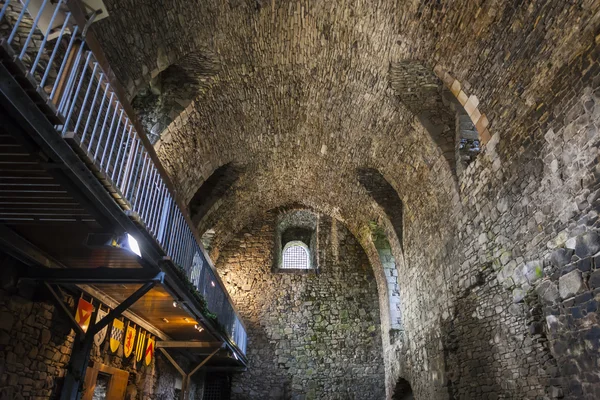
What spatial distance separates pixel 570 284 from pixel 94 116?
5.91 m

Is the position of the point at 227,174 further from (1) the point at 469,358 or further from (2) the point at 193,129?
(1) the point at 469,358

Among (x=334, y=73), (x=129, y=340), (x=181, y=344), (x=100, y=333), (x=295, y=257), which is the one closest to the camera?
(x=100, y=333)

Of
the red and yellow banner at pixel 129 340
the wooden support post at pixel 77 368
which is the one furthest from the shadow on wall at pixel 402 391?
the wooden support post at pixel 77 368

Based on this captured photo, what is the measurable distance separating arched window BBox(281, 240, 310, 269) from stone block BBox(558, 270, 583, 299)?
10929 mm

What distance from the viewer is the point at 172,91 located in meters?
7.77

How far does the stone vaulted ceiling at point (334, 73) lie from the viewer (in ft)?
18.0

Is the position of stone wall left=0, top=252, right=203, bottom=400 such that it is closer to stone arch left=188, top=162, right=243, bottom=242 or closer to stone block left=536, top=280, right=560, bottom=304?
stone arch left=188, top=162, right=243, bottom=242

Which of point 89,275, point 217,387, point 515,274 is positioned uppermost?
point 515,274

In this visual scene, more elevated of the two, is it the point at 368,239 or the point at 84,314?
the point at 368,239

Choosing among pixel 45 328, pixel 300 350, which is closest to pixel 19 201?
pixel 45 328

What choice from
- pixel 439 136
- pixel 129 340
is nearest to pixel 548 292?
pixel 439 136

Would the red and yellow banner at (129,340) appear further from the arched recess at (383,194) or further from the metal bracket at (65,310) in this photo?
the arched recess at (383,194)

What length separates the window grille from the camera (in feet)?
50.0

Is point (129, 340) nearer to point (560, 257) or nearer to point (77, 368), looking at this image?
point (77, 368)
